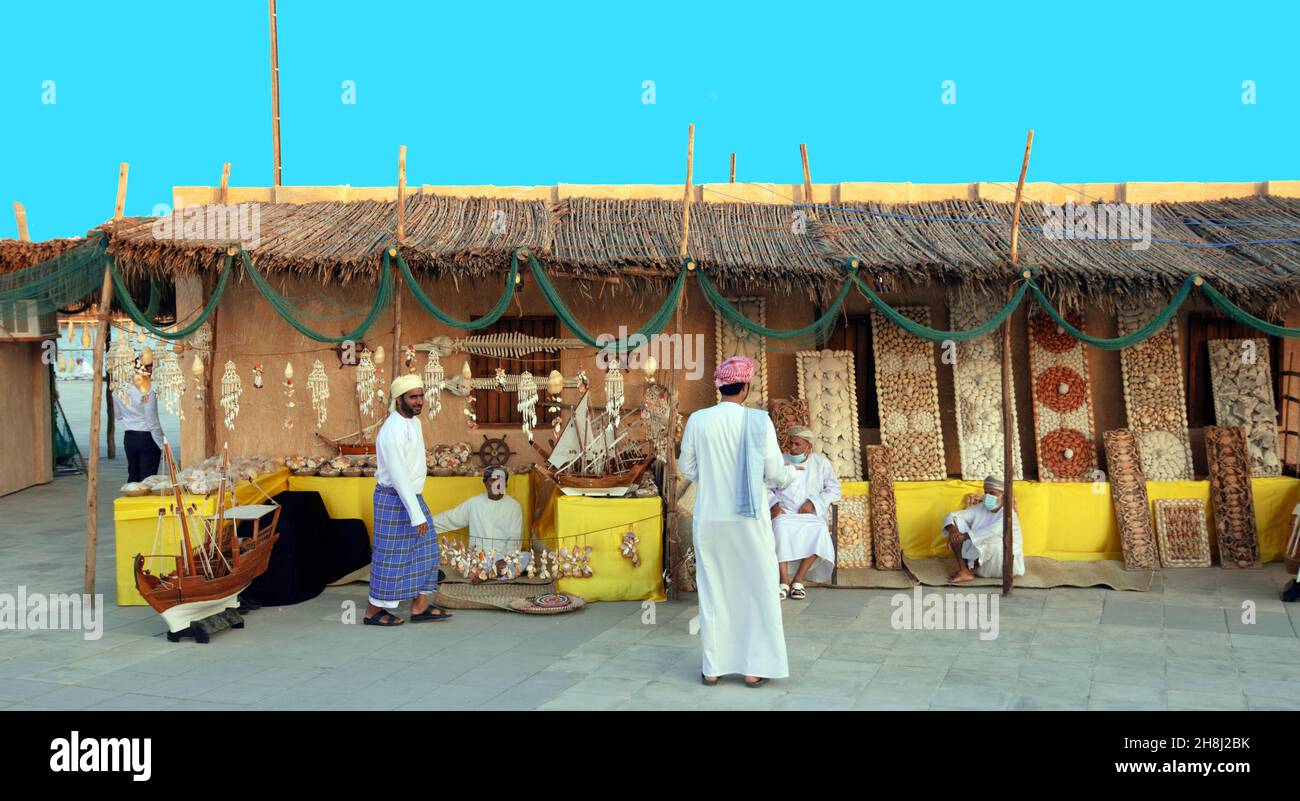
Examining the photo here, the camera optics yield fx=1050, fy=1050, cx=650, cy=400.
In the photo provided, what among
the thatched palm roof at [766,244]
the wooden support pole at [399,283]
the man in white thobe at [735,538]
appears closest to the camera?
the man in white thobe at [735,538]

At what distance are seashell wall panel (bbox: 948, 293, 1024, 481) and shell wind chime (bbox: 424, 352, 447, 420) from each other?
4.50m

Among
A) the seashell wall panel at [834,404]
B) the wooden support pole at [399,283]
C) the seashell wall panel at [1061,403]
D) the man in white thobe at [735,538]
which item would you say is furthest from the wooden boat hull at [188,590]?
the seashell wall panel at [1061,403]

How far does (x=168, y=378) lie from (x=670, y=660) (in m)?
5.15

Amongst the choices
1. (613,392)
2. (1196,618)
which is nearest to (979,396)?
(1196,618)

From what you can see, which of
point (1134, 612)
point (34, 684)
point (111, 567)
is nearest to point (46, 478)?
point (111, 567)

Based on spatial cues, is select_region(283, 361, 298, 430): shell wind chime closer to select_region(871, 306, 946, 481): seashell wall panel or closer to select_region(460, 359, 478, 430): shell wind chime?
select_region(460, 359, 478, 430): shell wind chime

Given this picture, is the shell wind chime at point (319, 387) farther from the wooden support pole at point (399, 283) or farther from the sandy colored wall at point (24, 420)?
the sandy colored wall at point (24, 420)

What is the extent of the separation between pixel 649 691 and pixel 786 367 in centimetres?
443

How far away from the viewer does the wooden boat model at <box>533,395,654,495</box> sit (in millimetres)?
8008

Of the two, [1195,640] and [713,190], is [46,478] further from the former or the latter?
[1195,640]

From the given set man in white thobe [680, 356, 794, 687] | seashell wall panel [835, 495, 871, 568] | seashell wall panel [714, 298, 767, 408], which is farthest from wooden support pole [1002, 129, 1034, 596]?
man in white thobe [680, 356, 794, 687]

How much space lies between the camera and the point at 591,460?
27.8 feet

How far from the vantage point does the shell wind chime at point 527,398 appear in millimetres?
8766

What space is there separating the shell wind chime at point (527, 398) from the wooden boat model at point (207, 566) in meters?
2.15
